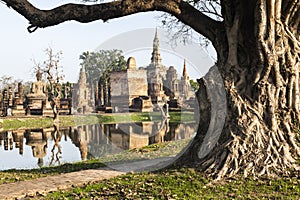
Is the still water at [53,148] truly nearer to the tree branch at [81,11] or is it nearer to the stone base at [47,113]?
the tree branch at [81,11]

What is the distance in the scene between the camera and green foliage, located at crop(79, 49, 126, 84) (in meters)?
67.3

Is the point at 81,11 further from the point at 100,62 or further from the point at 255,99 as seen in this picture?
the point at 100,62

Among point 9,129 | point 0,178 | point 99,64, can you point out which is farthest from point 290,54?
point 99,64

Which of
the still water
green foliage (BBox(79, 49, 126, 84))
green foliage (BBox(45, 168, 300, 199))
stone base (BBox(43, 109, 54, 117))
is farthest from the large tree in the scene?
green foliage (BBox(79, 49, 126, 84))

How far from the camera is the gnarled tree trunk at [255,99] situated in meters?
6.98

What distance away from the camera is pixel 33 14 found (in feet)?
26.1

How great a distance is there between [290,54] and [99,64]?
218 ft

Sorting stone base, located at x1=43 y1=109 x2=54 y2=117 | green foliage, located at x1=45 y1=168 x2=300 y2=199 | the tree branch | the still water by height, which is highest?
the tree branch

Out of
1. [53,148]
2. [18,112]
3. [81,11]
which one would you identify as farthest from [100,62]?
[81,11]

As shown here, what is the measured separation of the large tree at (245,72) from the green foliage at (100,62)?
5818 cm

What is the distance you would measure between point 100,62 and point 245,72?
66.0 m

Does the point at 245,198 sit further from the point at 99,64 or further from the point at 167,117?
the point at 99,64

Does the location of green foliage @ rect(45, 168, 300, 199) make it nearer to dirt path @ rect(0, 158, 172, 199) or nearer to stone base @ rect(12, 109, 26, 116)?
dirt path @ rect(0, 158, 172, 199)

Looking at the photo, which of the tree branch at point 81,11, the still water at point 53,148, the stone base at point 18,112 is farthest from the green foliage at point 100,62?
the tree branch at point 81,11
